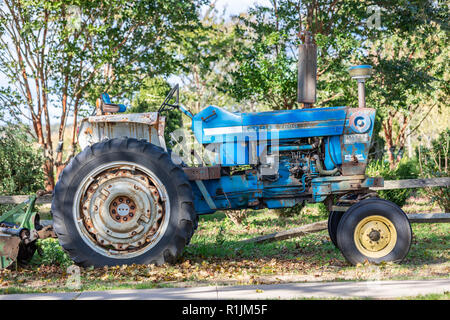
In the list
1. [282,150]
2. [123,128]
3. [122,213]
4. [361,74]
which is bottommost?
[122,213]

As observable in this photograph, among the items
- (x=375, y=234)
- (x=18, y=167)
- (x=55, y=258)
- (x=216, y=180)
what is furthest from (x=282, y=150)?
(x=18, y=167)

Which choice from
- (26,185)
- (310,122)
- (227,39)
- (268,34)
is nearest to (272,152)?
(310,122)

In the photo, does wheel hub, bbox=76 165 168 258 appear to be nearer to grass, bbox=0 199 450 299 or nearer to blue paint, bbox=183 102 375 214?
grass, bbox=0 199 450 299

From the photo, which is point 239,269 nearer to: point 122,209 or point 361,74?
point 122,209

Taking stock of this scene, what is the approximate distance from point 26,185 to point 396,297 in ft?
33.3

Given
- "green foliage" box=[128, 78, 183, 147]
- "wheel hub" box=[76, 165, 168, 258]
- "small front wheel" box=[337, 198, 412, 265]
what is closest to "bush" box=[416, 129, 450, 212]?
"small front wheel" box=[337, 198, 412, 265]

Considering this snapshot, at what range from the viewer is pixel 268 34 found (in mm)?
14797

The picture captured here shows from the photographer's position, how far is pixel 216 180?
22.5 ft

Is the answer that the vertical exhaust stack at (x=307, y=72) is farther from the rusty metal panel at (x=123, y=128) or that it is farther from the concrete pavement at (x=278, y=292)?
the concrete pavement at (x=278, y=292)

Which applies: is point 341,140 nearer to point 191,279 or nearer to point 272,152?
point 272,152

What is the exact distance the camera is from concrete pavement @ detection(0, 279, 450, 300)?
14.5 ft

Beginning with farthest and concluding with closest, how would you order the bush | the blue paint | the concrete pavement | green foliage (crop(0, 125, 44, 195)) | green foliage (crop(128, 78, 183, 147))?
1. green foliage (crop(128, 78, 183, 147))
2. green foliage (crop(0, 125, 44, 195))
3. the bush
4. the blue paint
5. the concrete pavement

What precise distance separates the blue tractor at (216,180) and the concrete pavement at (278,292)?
1260 millimetres

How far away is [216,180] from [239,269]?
125 cm
